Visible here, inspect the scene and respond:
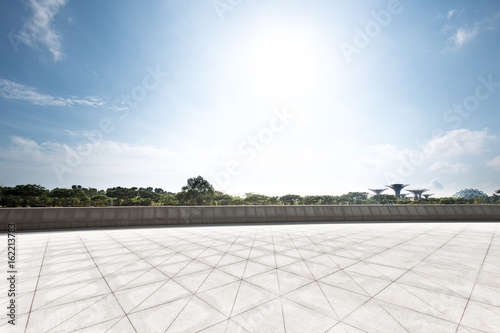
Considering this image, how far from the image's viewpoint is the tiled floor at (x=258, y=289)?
3.15 m

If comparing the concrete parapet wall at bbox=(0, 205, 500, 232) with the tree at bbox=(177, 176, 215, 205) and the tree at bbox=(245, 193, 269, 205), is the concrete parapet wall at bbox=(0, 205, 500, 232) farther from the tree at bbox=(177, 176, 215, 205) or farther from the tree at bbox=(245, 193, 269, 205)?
the tree at bbox=(245, 193, 269, 205)

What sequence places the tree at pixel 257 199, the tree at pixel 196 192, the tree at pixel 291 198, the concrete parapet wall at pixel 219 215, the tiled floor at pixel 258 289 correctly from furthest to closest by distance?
the tree at pixel 291 198
the tree at pixel 257 199
the tree at pixel 196 192
the concrete parapet wall at pixel 219 215
the tiled floor at pixel 258 289

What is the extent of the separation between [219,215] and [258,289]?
34.1 feet

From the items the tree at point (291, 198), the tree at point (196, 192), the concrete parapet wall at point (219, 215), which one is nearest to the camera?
the concrete parapet wall at point (219, 215)

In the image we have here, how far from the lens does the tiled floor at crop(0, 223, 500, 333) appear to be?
3148 mm

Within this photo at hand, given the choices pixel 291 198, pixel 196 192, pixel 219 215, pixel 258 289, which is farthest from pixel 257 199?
pixel 258 289

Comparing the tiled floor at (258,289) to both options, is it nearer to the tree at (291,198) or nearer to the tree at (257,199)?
the tree at (257,199)

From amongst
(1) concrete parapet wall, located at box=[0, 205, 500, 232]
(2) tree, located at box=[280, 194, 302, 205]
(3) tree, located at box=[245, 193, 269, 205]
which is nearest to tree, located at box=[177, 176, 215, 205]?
(3) tree, located at box=[245, 193, 269, 205]

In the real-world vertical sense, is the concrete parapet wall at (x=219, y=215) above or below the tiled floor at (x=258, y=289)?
above

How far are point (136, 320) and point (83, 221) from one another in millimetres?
12525

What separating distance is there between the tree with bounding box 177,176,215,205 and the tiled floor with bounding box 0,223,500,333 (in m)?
60.1

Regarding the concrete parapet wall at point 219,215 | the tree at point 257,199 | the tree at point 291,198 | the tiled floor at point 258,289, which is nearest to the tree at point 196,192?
the tree at point 257,199

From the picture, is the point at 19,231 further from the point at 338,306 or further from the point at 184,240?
the point at 338,306

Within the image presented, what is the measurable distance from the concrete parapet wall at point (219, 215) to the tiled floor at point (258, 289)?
18.2 feet
